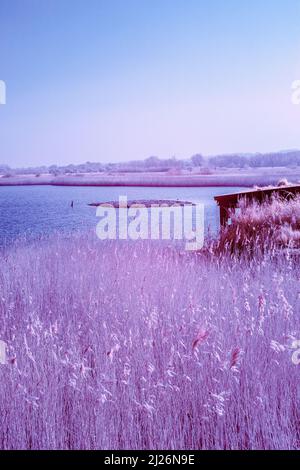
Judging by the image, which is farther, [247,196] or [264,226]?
[247,196]

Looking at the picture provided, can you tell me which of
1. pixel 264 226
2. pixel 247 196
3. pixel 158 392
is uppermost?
pixel 247 196

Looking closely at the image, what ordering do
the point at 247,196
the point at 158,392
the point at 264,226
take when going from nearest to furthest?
the point at 158,392, the point at 264,226, the point at 247,196

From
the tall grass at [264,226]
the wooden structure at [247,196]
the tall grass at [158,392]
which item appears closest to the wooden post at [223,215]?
the wooden structure at [247,196]

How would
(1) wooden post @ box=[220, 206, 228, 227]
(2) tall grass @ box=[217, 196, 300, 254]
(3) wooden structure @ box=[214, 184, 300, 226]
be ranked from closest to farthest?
1. (2) tall grass @ box=[217, 196, 300, 254]
2. (1) wooden post @ box=[220, 206, 228, 227]
3. (3) wooden structure @ box=[214, 184, 300, 226]

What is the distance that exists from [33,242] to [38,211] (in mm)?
5327

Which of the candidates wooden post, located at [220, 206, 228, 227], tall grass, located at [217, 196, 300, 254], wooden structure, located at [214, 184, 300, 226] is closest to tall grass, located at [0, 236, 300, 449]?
tall grass, located at [217, 196, 300, 254]

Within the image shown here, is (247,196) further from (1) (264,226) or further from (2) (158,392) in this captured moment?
(2) (158,392)

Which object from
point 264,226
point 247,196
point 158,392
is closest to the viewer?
point 158,392

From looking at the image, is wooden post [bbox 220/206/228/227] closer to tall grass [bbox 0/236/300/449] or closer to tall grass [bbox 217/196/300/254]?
Result: tall grass [bbox 217/196/300/254]

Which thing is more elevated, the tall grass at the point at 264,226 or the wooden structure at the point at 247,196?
the wooden structure at the point at 247,196

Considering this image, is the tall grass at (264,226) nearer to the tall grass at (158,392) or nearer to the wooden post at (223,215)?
the wooden post at (223,215)

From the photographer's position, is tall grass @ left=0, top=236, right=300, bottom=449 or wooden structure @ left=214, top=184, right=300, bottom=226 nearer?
tall grass @ left=0, top=236, right=300, bottom=449

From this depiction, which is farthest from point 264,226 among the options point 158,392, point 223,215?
point 158,392
